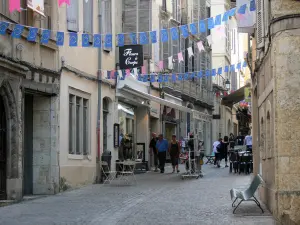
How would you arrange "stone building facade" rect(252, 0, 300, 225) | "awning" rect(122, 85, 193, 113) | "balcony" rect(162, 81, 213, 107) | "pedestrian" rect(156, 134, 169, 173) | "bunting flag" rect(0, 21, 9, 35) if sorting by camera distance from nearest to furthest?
"stone building facade" rect(252, 0, 300, 225)
"bunting flag" rect(0, 21, 9, 35)
"awning" rect(122, 85, 193, 113)
"pedestrian" rect(156, 134, 169, 173)
"balcony" rect(162, 81, 213, 107)

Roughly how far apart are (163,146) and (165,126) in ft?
23.8

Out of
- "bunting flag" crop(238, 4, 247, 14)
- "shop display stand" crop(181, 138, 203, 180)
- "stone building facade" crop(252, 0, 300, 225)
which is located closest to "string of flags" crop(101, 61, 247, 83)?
"shop display stand" crop(181, 138, 203, 180)

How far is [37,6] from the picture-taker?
16.6 metres

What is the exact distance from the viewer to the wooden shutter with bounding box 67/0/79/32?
2041 cm

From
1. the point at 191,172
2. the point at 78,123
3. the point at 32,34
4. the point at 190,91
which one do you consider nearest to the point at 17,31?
the point at 32,34

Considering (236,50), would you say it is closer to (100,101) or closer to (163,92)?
(163,92)

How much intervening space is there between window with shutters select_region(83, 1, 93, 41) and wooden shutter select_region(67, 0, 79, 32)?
3.20 ft

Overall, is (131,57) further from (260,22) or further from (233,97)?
(260,22)

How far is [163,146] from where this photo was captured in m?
28.4

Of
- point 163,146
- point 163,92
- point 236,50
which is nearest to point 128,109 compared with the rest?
point 163,146

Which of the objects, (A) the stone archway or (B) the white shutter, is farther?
(A) the stone archway

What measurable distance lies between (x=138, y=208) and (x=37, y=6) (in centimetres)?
564

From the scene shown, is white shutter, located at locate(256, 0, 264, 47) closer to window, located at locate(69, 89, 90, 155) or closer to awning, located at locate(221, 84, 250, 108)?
window, located at locate(69, 89, 90, 155)

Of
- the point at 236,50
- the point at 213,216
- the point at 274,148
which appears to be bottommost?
the point at 213,216
